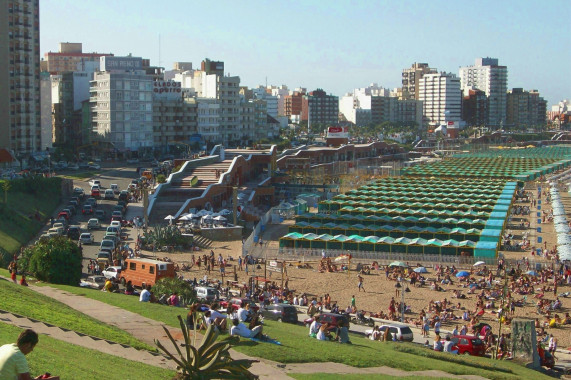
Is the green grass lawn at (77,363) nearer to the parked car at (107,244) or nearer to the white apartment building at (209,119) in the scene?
the parked car at (107,244)

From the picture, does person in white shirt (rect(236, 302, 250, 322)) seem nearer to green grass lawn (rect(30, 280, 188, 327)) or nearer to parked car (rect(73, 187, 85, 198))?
green grass lawn (rect(30, 280, 188, 327))

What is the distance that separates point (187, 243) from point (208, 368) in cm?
3225

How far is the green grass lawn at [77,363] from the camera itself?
471 inches

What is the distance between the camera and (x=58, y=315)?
1731cm

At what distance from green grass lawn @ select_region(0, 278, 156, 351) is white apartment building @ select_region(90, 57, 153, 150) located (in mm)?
67499

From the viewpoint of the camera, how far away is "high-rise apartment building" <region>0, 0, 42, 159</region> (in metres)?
71.3

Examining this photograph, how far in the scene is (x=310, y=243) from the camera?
43562mm

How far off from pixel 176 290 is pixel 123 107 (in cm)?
6469

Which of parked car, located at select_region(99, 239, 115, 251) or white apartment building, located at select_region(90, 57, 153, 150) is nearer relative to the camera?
parked car, located at select_region(99, 239, 115, 251)

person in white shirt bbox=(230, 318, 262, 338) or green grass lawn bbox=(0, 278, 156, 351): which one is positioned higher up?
green grass lawn bbox=(0, 278, 156, 351)

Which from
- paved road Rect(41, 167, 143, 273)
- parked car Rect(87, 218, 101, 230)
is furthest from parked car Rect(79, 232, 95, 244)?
parked car Rect(87, 218, 101, 230)

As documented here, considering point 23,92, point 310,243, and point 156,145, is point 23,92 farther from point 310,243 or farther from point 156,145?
point 310,243

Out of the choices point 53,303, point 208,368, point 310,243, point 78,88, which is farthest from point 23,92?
point 208,368

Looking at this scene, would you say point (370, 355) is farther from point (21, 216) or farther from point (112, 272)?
point (21, 216)
